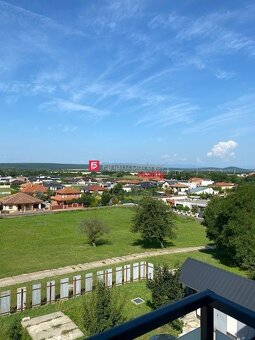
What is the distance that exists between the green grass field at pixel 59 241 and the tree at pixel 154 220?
66.0 inches

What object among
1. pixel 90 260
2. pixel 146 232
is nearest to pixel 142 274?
pixel 90 260

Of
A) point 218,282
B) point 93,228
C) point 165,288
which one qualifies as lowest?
point 93,228

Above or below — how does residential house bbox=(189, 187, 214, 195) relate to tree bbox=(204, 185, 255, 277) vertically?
below

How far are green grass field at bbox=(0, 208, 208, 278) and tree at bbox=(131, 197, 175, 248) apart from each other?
5.50ft

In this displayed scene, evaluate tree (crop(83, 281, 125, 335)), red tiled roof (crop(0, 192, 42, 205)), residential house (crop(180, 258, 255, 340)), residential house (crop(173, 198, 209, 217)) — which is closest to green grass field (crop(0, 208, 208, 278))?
red tiled roof (crop(0, 192, 42, 205))

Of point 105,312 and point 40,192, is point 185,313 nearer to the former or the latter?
point 105,312

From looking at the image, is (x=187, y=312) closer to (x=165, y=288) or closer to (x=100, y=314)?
(x=100, y=314)

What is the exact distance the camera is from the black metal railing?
4.85 ft

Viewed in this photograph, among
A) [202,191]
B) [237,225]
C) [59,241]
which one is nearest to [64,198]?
[59,241]

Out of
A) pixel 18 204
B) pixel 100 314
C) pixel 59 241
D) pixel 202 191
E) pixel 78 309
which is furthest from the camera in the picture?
pixel 202 191

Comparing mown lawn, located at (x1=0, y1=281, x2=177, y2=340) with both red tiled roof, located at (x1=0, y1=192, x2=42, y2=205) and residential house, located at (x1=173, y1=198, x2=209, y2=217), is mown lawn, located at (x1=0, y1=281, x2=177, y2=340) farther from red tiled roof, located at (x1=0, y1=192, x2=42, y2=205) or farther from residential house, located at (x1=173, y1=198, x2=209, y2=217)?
red tiled roof, located at (x1=0, y1=192, x2=42, y2=205)

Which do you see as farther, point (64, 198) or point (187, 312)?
point (64, 198)

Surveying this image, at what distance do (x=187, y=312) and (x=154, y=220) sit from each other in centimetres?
2424

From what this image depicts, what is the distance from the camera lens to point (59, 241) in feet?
97.3
